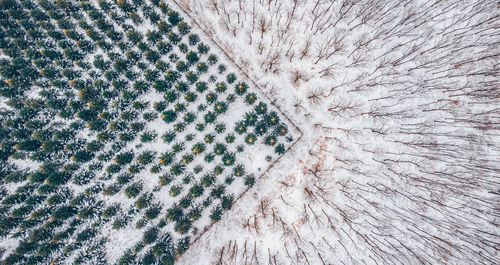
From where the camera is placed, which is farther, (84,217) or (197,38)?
(197,38)

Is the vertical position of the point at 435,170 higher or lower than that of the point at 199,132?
lower

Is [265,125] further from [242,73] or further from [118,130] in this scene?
[118,130]

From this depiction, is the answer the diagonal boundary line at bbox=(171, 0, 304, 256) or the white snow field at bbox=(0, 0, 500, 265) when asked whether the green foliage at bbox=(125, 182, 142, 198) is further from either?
the diagonal boundary line at bbox=(171, 0, 304, 256)

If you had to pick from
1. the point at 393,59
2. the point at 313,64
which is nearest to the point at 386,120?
the point at 393,59

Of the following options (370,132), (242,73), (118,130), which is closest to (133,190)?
(118,130)

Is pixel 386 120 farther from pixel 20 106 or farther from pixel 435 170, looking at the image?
pixel 20 106

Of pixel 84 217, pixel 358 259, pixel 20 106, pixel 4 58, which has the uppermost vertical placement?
pixel 4 58

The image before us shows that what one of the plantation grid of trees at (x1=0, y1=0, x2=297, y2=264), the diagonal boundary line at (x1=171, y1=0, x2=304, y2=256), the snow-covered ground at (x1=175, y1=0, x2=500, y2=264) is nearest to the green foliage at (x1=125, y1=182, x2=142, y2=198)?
the plantation grid of trees at (x1=0, y1=0, x2=297, y2=264)
